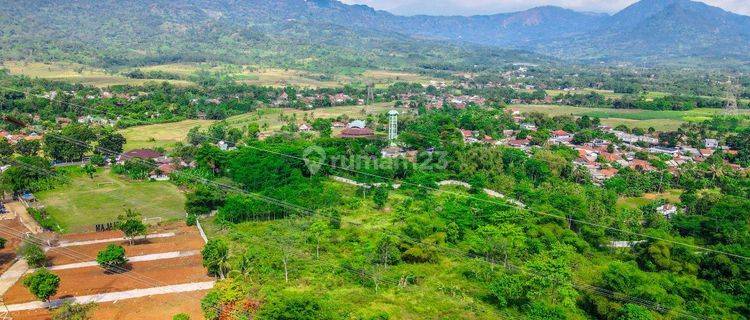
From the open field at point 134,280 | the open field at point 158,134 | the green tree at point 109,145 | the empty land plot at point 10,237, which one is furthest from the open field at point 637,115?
the empty land plot at point 10,237

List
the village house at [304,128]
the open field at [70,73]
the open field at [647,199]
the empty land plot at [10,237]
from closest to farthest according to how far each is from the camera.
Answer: the empty land plot at [10,237] → the open field at [647,199] → the village house at [304,128] → the open field at [70,73]

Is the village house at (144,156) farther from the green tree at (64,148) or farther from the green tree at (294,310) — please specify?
the green tree at (294,310)

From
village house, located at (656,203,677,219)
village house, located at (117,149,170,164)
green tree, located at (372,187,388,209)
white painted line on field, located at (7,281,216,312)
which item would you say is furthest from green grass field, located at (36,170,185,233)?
village house, located at (656,203,677,219)

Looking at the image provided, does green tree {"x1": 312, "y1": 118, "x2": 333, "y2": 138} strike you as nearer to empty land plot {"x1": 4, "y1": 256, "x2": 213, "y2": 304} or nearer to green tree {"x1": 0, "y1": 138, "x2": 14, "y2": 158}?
green tree {"x1": 0, "y1": 138, "x2": 14, "y2": 158}

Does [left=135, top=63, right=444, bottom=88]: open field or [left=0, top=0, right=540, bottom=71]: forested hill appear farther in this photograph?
[left=0, top=0, right=540, bottom=71]: forested hill

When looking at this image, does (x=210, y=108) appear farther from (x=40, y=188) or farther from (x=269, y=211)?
(x=269, y=211)

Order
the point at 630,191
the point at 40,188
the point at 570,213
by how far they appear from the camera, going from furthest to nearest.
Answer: the point at 630,191, the point at 40,188, the point at 570,213

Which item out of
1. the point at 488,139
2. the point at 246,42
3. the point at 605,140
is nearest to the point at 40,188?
the point at 488,139
